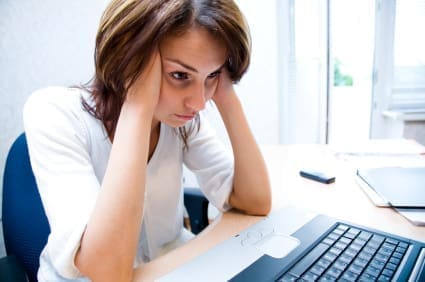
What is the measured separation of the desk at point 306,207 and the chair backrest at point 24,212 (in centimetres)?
31

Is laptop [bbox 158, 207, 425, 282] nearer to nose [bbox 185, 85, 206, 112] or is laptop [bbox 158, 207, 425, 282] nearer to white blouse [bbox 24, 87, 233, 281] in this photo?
white blouse [bbox 24, 87, 233, 281]

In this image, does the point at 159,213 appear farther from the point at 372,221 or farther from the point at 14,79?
the point at 14,79

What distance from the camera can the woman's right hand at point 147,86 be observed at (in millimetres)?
563

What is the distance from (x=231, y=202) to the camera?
74 centimetres

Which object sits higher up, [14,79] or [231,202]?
[14,79]

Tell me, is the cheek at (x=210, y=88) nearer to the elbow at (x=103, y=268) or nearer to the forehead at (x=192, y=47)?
the forehead at (x=192, y=47)

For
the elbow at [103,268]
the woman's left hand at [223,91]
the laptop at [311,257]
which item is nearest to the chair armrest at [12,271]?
the elbow at [103,268]

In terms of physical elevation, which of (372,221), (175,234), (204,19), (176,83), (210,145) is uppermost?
(204,19)

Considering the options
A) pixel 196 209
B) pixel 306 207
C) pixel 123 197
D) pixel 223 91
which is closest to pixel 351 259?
pixel 306 207

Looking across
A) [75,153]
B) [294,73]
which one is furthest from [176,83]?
[294,73]

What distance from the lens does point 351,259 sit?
46cm

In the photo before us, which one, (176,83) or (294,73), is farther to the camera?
(294,73)

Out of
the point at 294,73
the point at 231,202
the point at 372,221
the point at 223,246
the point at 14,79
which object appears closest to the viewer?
the point at 223,246

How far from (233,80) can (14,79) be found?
134cm
